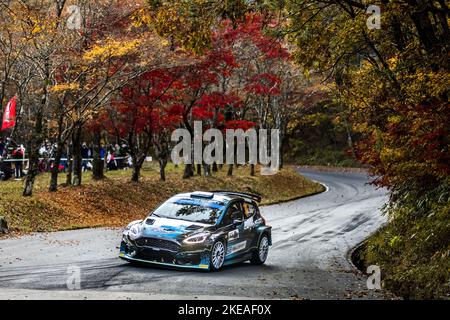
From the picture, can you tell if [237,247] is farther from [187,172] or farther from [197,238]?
[187,172]

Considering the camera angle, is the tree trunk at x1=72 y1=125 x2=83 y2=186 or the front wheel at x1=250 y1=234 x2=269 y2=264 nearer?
the front wheel at x1=250 y1=234 x2=269 y2=264

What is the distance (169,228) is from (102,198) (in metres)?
14.3

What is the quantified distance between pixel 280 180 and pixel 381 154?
89.3 ft

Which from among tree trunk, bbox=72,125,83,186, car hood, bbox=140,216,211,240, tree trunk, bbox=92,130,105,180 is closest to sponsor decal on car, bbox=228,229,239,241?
car hood, bbox=140,216,211,240

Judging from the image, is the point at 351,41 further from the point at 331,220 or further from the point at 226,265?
the point at 331,220

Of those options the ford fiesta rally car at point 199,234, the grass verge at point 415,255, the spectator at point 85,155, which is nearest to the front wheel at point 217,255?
the ford fiesta rally car at point 199,234

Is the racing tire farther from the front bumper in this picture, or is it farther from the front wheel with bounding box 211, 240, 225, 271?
the front bumper

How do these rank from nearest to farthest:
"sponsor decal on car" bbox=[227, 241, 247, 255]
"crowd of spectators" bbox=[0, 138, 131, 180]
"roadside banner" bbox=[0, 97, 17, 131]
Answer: "sponsor decal on car" bbox=[227, 241, 247, 255], "roadside banner" bbox=[0, 97, 17, 131], "crowd of spectators" bbox=[0, 138, 131, 180]

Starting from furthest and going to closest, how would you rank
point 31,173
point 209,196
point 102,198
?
point 102,198 < point 31,173 < point 209,196

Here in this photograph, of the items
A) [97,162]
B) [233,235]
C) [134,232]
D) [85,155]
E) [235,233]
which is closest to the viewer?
[134,232]

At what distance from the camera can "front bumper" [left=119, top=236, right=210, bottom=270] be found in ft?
39.4

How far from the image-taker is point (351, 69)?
19859 mm

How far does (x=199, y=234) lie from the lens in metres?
12.2

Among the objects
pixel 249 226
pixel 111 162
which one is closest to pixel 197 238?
pixel 249 226
